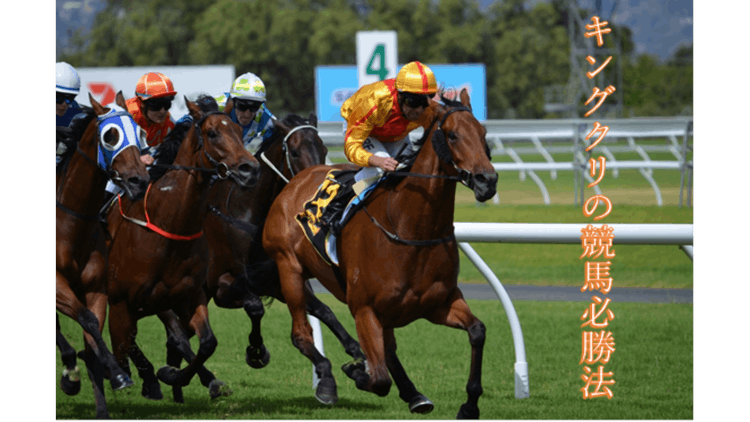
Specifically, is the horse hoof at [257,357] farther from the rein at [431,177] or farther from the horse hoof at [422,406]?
the rein at [431,177]

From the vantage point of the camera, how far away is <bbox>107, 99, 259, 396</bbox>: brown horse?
491 centimetres

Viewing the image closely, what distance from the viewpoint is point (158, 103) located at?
5297 mm

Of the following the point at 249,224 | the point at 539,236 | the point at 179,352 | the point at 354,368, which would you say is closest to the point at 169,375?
the point at 179,352

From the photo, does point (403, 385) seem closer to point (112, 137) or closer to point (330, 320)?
point (330, 320)

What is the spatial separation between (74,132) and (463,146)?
2147mm

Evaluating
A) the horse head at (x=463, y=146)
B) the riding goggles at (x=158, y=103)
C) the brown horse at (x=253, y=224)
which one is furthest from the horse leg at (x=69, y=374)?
the horse head at (x=463, y=146)

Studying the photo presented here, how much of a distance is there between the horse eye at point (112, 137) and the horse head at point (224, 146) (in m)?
0.42

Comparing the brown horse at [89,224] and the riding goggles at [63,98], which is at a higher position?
the riding goggles at [63,98]

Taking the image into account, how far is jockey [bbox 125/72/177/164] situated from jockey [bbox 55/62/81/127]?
1.10 ft

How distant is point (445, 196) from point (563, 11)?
5256cm

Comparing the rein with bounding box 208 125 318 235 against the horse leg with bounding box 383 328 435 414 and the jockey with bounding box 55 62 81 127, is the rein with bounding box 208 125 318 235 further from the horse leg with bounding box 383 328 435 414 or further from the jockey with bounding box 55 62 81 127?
the horse leg with bounding box 383 328 435 414

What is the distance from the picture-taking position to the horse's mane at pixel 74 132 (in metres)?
4.93

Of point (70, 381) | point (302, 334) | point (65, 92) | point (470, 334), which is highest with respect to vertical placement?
point (65, 92)

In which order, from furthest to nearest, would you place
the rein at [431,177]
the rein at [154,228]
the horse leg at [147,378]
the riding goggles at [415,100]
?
1. the horse leg at [147,378]
2. the rein at [154,228]
3. the riding goggles at [415,100]
4. the rein at [431,177]
